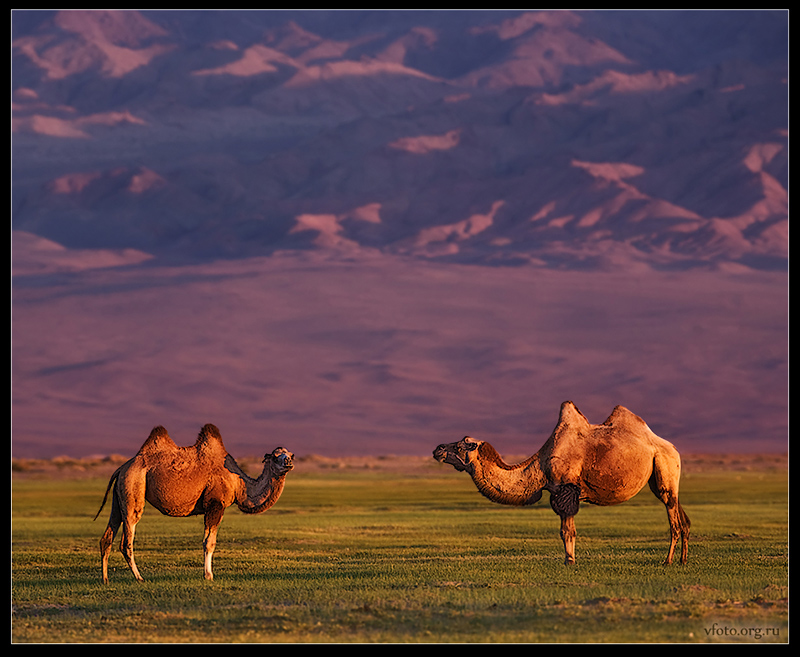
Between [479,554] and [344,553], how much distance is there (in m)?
4.26

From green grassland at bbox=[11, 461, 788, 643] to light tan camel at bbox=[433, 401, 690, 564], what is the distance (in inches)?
68.7

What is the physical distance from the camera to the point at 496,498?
73.8 feet

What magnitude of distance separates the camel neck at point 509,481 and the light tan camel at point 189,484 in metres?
4.41

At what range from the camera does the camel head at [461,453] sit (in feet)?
73.9

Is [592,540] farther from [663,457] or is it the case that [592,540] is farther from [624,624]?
[624,624]

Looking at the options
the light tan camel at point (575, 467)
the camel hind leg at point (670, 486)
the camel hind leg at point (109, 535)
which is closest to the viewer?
the camel hind leg at point (109, 535)

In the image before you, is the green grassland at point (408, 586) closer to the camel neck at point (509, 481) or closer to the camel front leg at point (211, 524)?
the camel front leg at point (211, 524)

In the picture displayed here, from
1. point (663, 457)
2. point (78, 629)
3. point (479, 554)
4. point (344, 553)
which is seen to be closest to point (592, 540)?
point (479, 554)

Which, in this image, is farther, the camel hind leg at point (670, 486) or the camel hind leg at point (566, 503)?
the camel hind leg at point (670, 486)

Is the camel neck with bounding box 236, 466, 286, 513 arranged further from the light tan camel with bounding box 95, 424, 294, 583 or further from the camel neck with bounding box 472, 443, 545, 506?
the camel neck with bounding box 472, 443, 545, 506

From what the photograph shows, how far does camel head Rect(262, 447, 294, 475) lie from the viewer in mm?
21812

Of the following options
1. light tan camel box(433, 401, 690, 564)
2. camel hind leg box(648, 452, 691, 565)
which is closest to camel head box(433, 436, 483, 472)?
light tan camel box(433, 401, 690, 564)

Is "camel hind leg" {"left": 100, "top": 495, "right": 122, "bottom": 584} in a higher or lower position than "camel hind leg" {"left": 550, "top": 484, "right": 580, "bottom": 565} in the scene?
lower

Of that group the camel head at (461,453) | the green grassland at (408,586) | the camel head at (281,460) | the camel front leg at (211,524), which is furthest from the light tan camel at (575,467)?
Result: the camel front leg at (211,524)
